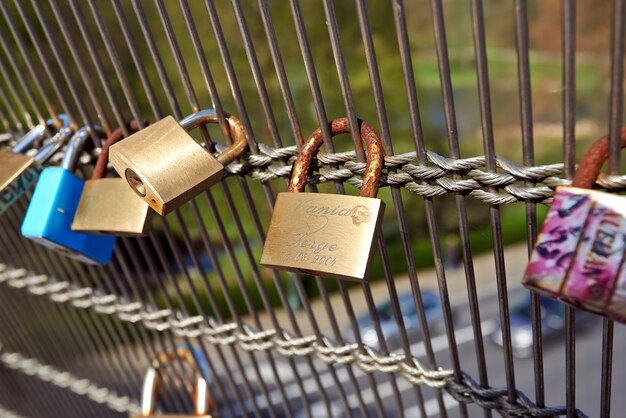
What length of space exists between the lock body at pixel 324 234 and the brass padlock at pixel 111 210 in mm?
178

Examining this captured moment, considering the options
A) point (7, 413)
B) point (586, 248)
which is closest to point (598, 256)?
point (586, 248)

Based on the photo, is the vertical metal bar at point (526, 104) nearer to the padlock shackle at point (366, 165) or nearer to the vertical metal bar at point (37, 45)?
the padlock shackle at point (366, 165)

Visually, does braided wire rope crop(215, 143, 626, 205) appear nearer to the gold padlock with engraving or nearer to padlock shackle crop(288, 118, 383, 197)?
padlock shackle crop(288, 118, 383, 197)

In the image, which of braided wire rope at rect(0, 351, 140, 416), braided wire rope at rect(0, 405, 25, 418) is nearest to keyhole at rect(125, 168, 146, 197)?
braided wire rope at rect(0, 351, 140, 416)

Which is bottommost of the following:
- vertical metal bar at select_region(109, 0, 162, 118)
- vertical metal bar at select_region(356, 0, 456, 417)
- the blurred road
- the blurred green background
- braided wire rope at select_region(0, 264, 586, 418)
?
the blurred road

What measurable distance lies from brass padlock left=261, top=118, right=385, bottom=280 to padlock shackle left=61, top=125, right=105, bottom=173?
0.34 metres

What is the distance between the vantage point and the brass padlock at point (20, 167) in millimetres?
772

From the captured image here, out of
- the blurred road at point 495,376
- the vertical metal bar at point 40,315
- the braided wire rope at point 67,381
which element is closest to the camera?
the vertical metal bar at point 40,315

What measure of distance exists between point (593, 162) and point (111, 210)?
1.71 feet

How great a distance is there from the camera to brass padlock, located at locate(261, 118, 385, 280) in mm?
529

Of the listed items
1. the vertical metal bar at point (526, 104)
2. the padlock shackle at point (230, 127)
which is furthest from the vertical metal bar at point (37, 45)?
the vertical metal bar at point (526, 104)

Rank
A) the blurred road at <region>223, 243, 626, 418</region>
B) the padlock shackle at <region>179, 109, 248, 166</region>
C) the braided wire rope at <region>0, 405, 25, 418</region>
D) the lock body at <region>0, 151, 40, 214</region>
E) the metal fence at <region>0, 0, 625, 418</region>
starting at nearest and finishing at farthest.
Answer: the metal fence at <region>0, 0, 625, 418</region>
the padlock shackle at <region>179, 109, 248, 166</region>
the lock body at <region>0, 151, 40, 214</region>
the braided wire rope at <region>0, 405, 25, 418</region>
the blurred road at <region>223, 243, 626, 418</region>

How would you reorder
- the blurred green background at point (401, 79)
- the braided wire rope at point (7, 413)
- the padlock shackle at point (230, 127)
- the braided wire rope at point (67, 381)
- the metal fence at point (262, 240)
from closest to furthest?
1. the metal fence at point (262, 240)
2. the padlock shackle at point (230, 127)
3. the braided wire rope at point (67, 381)
4. the braided wire rope at point (7, 413)
5. the blurred green background at point (401, 79)

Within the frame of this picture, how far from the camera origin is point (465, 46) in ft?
19.8
